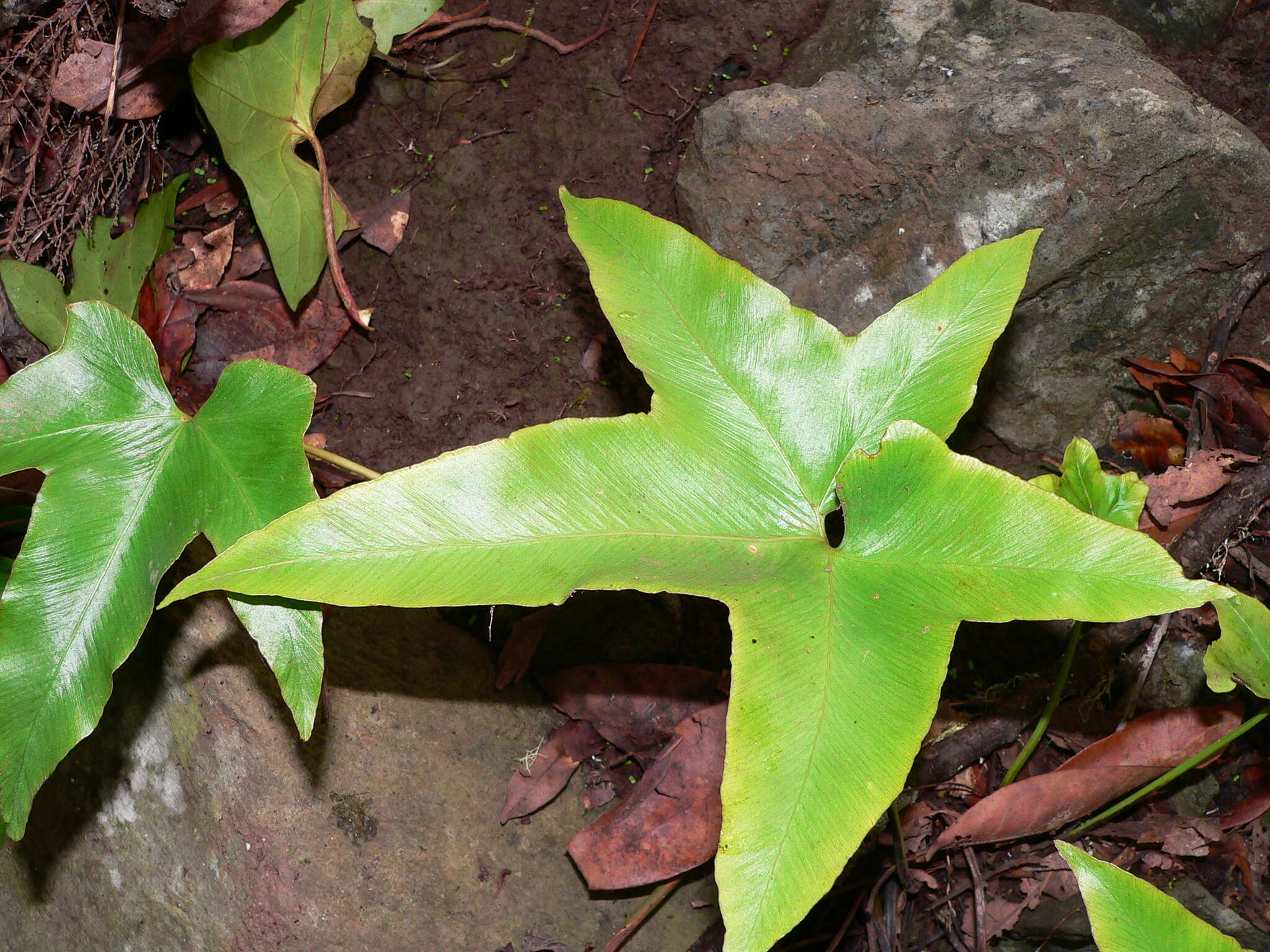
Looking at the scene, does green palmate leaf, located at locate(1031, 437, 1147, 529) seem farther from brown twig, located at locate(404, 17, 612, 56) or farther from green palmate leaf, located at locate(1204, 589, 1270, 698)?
brown twig, located at locate(404, 17, 612, 56)

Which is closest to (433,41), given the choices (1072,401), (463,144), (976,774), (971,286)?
(463,144)

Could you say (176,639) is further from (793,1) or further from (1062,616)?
(793,1)

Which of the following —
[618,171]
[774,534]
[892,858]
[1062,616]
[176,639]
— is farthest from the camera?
[618,171]

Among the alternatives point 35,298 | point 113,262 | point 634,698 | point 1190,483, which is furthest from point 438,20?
point 1190,483

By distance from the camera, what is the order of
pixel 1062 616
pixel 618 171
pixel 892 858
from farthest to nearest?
pixel 618 171 → pixel 892 858 → pixel 1062 616

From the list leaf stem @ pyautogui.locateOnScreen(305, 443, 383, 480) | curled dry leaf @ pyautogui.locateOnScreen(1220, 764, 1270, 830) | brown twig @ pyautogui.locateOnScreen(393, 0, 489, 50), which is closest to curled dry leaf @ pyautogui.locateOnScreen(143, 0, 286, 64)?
brown twig @ pyautogui.locateOnScreen(393, 0, 489, 50)
